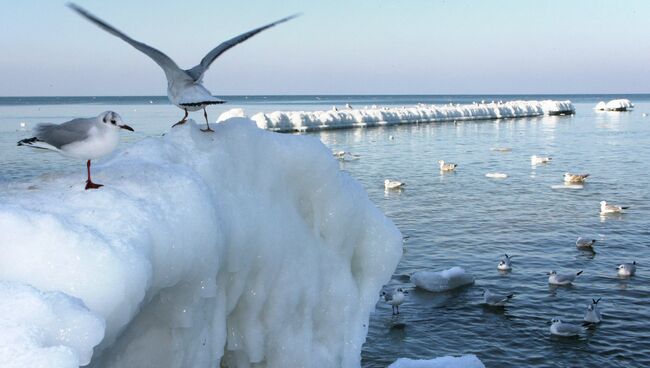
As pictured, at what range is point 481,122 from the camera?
254 feet

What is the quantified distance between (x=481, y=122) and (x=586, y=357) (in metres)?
67.3

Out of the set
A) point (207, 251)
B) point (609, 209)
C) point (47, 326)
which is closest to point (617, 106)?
point (609, 209)

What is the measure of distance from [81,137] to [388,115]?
225ft

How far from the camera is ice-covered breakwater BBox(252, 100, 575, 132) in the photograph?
2336 inches

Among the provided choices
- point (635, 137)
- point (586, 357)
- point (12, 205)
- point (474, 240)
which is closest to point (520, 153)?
point (635, 137)

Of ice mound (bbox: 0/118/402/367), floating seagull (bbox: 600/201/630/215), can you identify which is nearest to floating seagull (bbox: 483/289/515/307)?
ice mound (bbox: 0/118/402/367)

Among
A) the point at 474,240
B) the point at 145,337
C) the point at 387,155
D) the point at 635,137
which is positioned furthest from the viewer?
the point at 635,137

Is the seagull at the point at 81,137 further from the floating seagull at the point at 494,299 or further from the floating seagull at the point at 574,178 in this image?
the floating seagull at the point at 574,178

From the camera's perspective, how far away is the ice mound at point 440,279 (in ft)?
52.9

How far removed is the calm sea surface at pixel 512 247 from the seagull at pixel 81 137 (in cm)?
35

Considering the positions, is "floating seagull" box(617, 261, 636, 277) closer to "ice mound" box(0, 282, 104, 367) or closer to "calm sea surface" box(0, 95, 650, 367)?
"calm sea surface" box(0, 95, 650, 367)

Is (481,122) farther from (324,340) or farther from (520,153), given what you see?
(324,340)

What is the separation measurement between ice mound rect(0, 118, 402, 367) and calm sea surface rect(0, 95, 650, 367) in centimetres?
95

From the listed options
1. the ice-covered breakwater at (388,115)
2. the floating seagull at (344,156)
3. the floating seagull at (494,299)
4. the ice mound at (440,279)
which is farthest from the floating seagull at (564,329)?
the ice-covered breakwater at (388,115)
